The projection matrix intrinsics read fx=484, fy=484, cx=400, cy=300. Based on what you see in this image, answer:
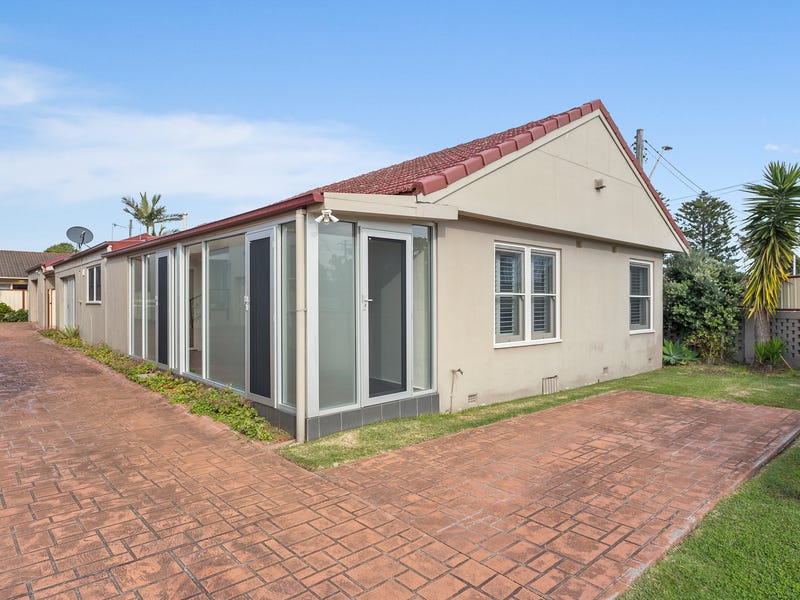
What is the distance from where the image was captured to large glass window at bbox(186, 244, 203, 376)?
7.63 metres

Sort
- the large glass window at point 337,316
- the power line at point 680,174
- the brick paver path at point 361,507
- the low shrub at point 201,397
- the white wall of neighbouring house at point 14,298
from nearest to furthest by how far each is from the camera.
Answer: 1. the brick paver path at point 361,507
2. the large glass window at point 337,316
3. the low shrub at point 201,397
4. the power line at point 680,174
5. the white wall of neighbouring house at point 14,298

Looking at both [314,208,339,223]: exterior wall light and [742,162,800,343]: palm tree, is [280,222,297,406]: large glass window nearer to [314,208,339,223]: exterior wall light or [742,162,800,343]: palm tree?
[314,208,339,223]: exterior wall light

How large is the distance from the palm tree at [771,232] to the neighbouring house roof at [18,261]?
3581cm

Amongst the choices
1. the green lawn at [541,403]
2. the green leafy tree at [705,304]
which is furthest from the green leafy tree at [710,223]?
the green lawn at [541,403]

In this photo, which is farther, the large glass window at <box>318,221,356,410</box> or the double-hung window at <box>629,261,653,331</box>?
the double-hung window at <box>629,261,653,331</box>

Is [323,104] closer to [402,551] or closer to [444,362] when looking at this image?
[444,362]

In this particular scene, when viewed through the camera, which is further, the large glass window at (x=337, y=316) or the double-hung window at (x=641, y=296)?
the double-hung window at (x=641, y=296)

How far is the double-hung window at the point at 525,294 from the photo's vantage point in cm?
768

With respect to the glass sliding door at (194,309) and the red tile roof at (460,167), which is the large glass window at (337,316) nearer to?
the red tile roof at (460,167)

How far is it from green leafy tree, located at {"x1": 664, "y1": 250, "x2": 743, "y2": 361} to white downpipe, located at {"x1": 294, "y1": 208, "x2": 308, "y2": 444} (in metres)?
10.4

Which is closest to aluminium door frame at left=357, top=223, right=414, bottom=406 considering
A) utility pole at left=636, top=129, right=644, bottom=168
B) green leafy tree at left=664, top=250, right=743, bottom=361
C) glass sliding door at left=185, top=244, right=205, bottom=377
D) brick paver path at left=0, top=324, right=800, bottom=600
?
brick paver path at left=0, top=324, right=800, bottom=600

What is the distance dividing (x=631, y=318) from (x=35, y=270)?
25614 mm

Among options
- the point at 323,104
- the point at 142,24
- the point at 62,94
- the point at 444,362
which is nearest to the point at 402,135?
the point at 323,104

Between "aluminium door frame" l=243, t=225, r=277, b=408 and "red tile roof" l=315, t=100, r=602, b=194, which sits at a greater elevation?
"red tile roof" l=315, t=100, r=602, b=194
